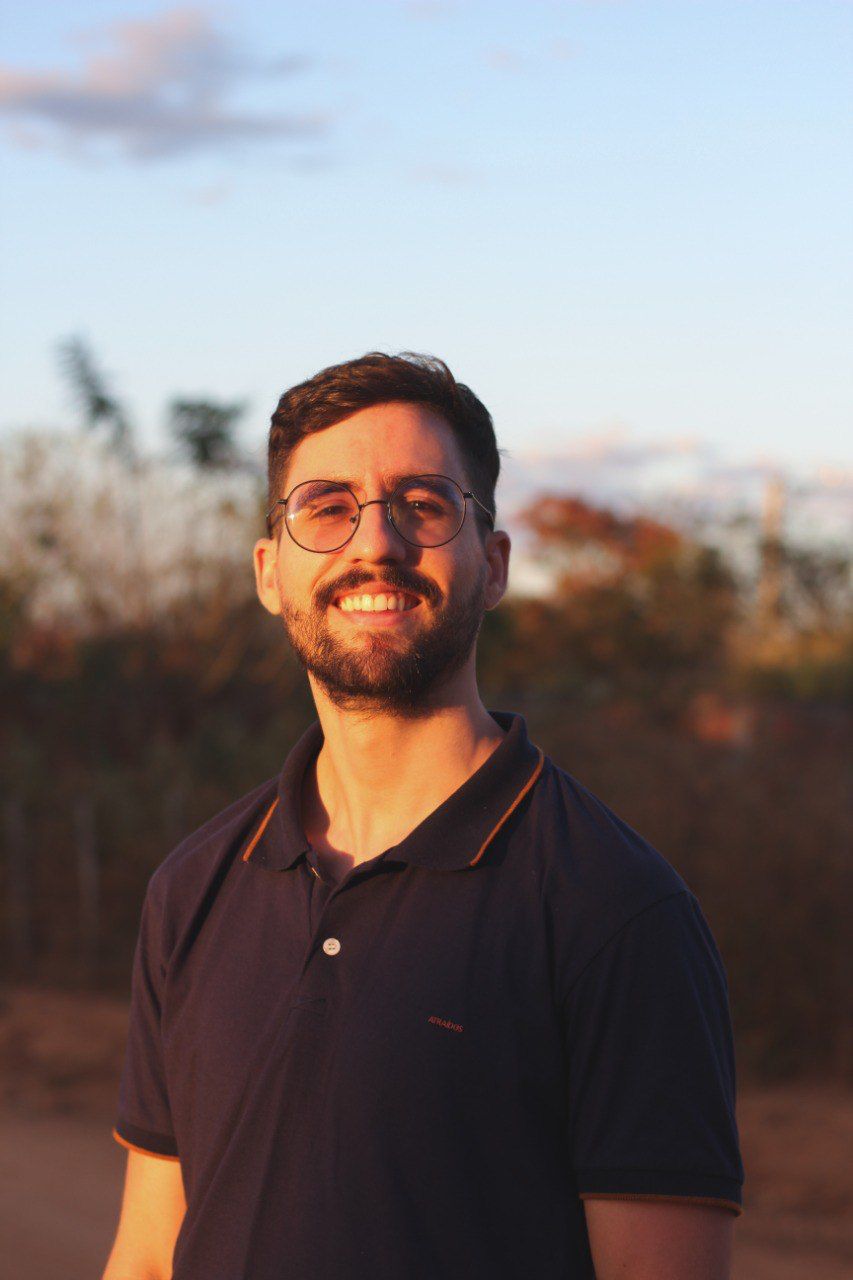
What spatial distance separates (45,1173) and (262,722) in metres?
8.64

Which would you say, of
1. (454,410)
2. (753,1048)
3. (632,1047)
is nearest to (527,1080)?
(632,1047)

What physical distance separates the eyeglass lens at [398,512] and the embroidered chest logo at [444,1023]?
27.3 inches

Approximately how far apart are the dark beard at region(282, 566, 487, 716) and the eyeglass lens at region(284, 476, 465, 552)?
0.09 meters

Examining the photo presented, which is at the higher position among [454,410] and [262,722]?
[262,722]

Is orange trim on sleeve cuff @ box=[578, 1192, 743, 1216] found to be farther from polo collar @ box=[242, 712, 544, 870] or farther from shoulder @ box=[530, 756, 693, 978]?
polo collar @ box=[242, 712, 544, 870]

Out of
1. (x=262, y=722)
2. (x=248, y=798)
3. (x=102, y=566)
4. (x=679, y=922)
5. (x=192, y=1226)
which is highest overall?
(x=102, y=566)

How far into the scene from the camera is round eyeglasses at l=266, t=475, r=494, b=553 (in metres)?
2.12

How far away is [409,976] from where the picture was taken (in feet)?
6.04

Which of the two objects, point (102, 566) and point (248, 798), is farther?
point (102, 566)

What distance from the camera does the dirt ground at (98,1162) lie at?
219 inches

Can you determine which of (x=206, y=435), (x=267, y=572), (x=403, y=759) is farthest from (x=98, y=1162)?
(x=206, y=435)

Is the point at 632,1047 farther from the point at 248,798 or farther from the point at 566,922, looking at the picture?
the point at 248,798

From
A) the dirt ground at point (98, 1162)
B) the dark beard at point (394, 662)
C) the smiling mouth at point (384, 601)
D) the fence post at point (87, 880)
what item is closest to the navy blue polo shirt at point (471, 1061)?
the dark beard at point (394, 662)

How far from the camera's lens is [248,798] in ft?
7.83
